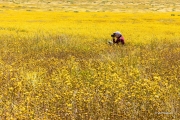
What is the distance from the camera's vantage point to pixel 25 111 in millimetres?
4250

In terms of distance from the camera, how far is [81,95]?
534 cm

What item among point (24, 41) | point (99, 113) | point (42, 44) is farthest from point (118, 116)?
point (24, 41)

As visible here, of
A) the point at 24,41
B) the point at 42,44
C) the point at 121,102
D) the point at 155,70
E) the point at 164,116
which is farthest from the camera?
the point at 24,41

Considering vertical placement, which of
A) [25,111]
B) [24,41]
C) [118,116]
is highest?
[25,111]

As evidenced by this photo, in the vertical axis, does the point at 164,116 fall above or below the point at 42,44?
above

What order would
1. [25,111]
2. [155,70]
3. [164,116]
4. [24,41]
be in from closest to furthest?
[25,111]
[164,116]
[155,70]
[24,41]

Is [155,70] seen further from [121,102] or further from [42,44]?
[42,44]

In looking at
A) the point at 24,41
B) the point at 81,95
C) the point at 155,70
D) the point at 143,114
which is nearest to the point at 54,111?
the point at 81,95

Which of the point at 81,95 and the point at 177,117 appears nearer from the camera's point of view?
the point at 177,117

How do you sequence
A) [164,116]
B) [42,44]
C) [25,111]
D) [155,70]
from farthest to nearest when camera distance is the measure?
[42,44]
[155,70]
[164,116]
[25,111]

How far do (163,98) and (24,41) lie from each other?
10916 millimetres

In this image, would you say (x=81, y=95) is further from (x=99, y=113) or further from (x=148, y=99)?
(x=148, y=99)

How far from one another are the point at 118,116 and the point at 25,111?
1.72 metres

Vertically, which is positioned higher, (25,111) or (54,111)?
(25,111)
